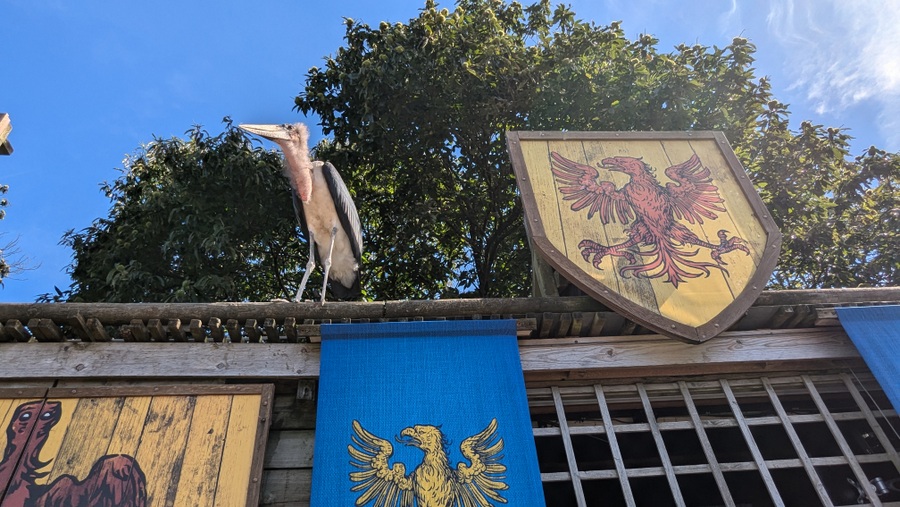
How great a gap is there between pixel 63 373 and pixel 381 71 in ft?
21.5

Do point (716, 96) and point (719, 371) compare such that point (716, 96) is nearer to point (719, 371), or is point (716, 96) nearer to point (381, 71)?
point (381, 71)

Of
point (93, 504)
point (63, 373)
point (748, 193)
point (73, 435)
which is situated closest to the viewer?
point (93, 504)

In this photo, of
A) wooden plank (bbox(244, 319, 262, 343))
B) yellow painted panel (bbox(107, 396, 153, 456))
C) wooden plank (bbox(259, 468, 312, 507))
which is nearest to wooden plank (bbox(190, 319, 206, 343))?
wooden plank (bbox(244, 319, 262, 343))

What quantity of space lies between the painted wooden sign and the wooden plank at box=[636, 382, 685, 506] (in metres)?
Result: 2.67

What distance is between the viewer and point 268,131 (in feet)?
20.0

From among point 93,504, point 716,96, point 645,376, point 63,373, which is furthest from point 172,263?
point 716,96

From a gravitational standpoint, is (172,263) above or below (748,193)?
above

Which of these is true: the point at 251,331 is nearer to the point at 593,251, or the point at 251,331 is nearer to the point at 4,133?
the point at 593,251

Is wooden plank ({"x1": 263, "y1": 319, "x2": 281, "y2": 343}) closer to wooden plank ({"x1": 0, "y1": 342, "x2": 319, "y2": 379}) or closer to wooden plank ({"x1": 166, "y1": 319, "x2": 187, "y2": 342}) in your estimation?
wooden plank ({"x1": 0, "y1": 342, "x2": 319, "y2": 379})

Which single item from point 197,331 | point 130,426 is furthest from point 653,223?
point 130,426

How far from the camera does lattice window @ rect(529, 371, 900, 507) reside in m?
4.18

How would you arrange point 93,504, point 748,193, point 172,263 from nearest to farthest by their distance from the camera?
point 93,504 < point 748,193 < point 172,263

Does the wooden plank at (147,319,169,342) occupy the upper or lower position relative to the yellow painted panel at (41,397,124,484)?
upper

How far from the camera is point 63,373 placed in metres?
4.31
